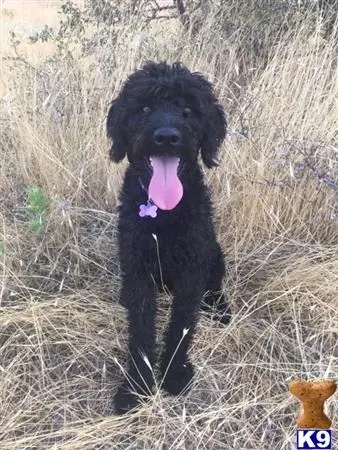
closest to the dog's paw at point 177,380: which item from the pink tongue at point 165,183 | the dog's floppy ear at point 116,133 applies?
the pink tongue at point 165,183

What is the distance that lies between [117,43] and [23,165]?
1.25m

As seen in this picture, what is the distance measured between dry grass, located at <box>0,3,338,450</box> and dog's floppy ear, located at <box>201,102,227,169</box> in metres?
0.63

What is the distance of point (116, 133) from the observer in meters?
2.40

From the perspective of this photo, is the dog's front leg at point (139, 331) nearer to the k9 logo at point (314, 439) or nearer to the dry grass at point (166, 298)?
the dry grass at point (166, 298)

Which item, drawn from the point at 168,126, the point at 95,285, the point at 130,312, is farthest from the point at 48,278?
the point at 168,126

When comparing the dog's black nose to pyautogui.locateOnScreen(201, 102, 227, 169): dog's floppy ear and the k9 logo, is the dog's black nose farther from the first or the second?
the k9 logo

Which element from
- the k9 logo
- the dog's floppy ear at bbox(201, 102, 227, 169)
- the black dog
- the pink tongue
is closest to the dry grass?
the black dog

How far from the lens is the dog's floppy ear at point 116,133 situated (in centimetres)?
237

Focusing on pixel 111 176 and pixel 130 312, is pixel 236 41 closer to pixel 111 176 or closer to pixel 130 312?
pixel 111 176

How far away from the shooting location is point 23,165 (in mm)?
3648

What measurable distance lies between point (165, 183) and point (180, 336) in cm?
72

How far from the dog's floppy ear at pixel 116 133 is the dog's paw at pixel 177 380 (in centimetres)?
98

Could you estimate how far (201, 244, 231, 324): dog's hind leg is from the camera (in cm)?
278

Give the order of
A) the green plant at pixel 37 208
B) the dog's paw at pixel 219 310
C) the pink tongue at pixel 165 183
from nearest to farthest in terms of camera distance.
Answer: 1. the pink tongue at pixel 165 183
2. the dog's paw at pixel 219 310
3. the green plant at pixel 37 208
